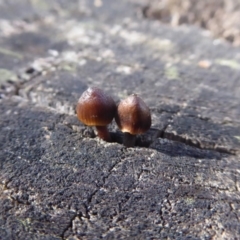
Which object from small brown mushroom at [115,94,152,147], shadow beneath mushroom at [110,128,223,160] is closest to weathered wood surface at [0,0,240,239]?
shadow beneath mushroom at [110,128,223,160]

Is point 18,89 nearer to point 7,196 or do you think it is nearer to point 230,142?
point 7,196

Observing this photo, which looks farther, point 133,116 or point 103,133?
point 103,133

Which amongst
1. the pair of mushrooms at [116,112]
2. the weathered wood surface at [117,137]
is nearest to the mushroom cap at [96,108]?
the pair of mushrooms at [116,112]

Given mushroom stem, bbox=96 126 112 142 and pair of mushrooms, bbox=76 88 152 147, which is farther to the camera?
A: mushroom stem, bbox=96 126 112 142

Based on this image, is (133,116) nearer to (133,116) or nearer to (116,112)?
(133,116)

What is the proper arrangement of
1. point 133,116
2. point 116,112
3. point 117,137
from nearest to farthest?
point 133,116
point 116,112
point 117,137

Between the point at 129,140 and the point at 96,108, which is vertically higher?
the point at 96,108

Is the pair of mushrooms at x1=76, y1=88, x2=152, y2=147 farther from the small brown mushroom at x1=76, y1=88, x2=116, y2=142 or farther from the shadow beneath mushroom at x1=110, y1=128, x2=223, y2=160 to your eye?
→ the shadow beneath mushroom at x1=110, y1=128, x2=223, y2=160

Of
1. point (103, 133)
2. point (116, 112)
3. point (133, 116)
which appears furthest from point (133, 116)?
point (103, 133)

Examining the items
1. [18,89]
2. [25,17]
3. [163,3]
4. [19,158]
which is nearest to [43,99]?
[18,89]
